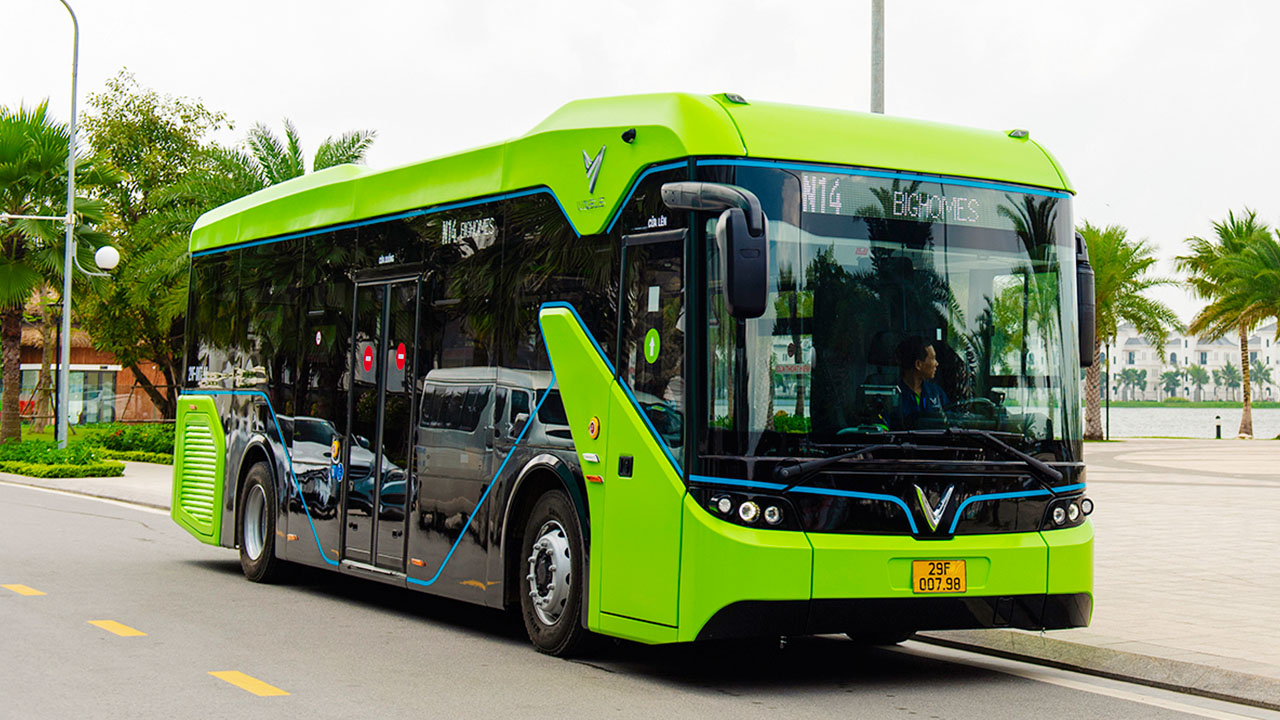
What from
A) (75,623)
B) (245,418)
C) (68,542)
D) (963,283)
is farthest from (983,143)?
(68,542)

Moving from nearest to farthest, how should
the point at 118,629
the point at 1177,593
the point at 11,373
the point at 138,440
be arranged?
the point at 118,629 → the point at 1177,593 → the point at 11,373 → the point at 138,440

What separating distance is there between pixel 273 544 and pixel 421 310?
3.46m

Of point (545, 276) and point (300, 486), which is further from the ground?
point (545, 276)

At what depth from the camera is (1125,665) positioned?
891 centimetres

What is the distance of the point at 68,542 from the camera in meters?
16.7

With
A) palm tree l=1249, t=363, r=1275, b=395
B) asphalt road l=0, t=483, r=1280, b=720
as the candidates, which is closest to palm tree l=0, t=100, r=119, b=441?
asphalt road l=0, t=483, r=1280, b=720

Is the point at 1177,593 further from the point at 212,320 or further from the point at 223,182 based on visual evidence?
the point at 223,182

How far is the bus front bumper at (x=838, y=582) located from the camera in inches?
310

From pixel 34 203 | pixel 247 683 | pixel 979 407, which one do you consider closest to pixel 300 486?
pixel 247 683

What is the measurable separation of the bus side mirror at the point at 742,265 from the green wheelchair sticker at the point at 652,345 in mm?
789

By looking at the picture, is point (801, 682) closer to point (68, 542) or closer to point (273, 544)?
point (273, 544)

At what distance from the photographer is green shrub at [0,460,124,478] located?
29.6 m

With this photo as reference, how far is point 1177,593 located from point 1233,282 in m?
49.8

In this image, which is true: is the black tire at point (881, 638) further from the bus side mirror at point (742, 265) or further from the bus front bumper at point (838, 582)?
the bus side mirror at point (742, 265)
